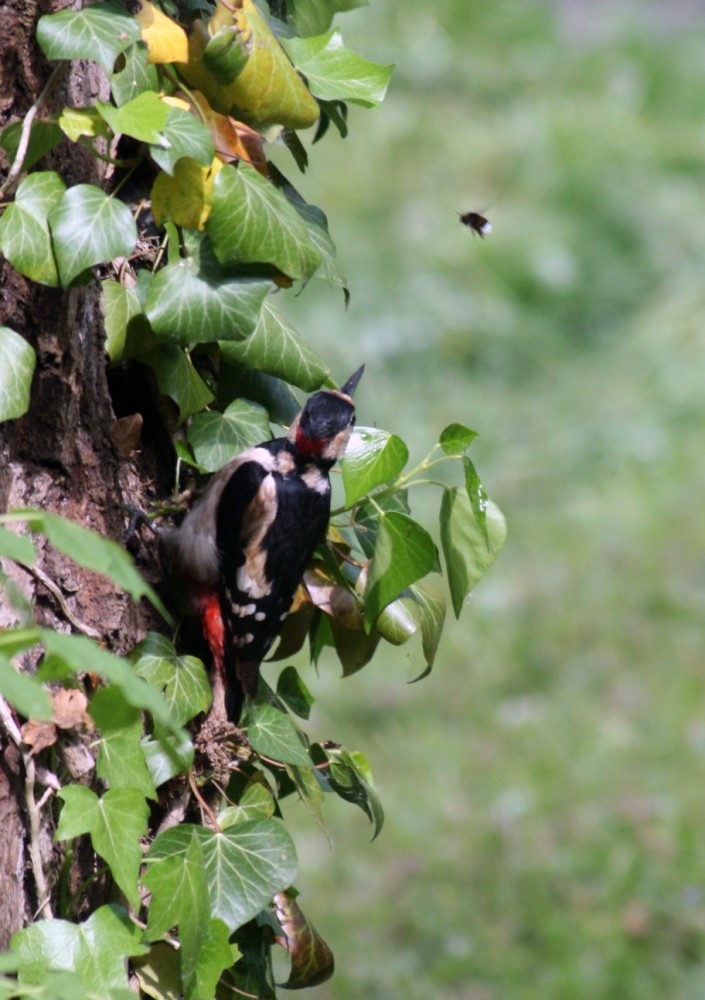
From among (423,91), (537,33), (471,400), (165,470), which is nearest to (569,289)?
(471,400)

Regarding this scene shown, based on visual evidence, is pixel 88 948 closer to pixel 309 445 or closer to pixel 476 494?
pixel 476 494

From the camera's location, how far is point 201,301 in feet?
4.83

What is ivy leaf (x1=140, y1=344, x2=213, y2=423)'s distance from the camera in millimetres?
1574

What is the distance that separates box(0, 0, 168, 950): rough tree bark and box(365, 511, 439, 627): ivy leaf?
1.06ft

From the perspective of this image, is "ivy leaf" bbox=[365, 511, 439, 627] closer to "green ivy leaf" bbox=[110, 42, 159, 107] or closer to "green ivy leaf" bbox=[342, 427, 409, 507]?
"green ivy leaf" bbox=[342, 427, 409, 507]

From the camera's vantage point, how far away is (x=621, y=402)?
6879mm

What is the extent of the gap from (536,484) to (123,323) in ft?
16.3

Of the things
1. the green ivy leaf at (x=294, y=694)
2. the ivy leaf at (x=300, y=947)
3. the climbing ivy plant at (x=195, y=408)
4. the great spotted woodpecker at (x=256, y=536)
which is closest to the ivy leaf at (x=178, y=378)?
the climbing ivy plant at (x=195, y=408)

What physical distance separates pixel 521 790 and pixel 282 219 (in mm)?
3394

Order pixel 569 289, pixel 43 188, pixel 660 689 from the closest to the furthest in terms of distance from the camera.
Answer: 1. pixel 43 188
2. pixel 660 689
3. pixel 569 289

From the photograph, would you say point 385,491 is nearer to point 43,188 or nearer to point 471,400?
point 43,188

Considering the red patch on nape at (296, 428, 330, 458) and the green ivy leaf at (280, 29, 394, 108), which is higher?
the green ivy leaf at (280, 29, 394, 108)

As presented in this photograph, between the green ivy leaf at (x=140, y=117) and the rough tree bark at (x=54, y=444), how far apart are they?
11 centimetres

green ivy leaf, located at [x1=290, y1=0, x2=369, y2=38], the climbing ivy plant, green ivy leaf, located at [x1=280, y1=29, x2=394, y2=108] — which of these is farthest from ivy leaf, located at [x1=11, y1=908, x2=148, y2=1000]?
green ivy leaf, located at [x1=290, y1=0, x2=369, y2=38]
